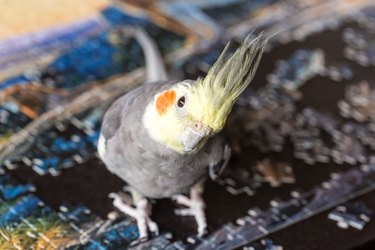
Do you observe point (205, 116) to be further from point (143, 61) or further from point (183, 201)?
point (143, 61)

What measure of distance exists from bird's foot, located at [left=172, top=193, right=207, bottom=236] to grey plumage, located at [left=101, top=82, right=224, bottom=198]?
0.17 ft

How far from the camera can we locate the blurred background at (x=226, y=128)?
0.67m

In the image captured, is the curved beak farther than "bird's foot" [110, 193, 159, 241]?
No

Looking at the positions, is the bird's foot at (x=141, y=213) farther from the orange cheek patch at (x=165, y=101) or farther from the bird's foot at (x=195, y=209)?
the orange cheek patch at (x=165, y=101)

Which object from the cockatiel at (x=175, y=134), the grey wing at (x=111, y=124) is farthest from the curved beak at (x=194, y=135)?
the grey wing at (x=111, y=124)

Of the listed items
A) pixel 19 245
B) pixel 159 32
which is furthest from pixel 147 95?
pixel 159 32

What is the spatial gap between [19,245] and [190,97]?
0.25m

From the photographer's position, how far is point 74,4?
99cm

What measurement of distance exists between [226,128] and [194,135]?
178 millimetres

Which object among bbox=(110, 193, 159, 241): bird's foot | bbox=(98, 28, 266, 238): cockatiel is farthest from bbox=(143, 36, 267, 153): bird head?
bbox=(110, 193, 159, 241): bird's foot

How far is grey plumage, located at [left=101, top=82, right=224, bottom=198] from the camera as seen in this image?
1.94ft

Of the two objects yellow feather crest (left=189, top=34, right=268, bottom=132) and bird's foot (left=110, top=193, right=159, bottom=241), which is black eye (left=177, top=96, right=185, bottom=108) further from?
bird's foot (left=110, top=193, right=159, bottom=241)

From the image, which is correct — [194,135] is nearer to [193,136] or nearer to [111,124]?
[193,136]

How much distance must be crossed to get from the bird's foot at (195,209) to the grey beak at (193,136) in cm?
15
